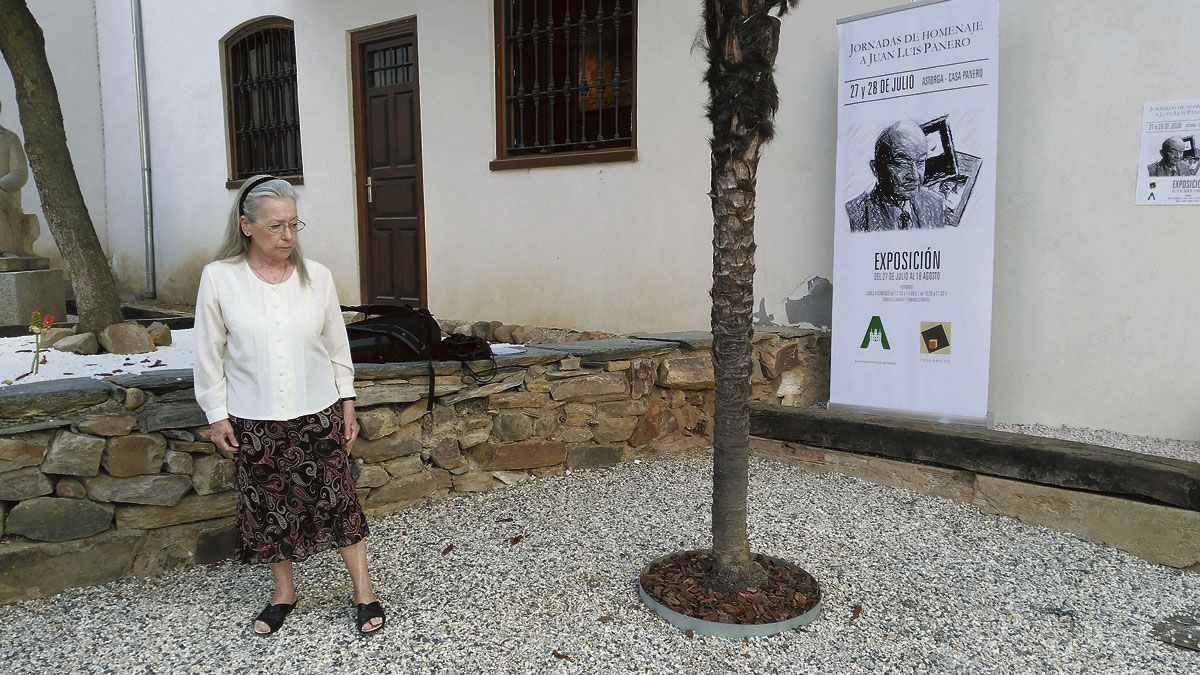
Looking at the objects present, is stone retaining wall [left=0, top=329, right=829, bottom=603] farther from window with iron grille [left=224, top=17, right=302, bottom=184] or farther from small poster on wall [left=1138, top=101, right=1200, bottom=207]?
window with iron grille [left=224, top=17, right=302, bottom=184]

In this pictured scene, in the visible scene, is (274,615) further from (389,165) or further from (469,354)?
(389,165)

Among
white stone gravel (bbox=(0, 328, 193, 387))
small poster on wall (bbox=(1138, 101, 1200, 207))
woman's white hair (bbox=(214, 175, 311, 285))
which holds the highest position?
small poster on wall (bbox=(1138, 101, 1200, 207))

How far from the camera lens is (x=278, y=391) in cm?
239

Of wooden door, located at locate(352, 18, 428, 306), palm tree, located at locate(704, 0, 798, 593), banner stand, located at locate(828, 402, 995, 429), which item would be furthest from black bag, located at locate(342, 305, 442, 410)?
wooden door, located at locate(352, 18, 428, 306)

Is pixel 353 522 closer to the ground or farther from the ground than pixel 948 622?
farther from the ground

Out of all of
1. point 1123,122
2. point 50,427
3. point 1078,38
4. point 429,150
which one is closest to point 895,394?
point 1123,122

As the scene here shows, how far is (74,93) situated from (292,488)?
10.8 meters

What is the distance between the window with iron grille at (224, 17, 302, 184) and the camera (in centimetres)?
837

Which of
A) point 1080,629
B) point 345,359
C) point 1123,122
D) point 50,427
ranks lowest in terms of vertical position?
point 1080,629

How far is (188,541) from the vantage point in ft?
9.62

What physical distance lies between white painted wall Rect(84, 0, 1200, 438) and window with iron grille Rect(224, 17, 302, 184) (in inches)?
6.9

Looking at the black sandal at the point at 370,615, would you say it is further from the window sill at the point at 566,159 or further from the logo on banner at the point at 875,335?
the window sill at the point at 566,159

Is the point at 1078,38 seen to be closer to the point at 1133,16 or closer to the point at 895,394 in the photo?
the point at 1133,16

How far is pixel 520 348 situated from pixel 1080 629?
2.69 meters
